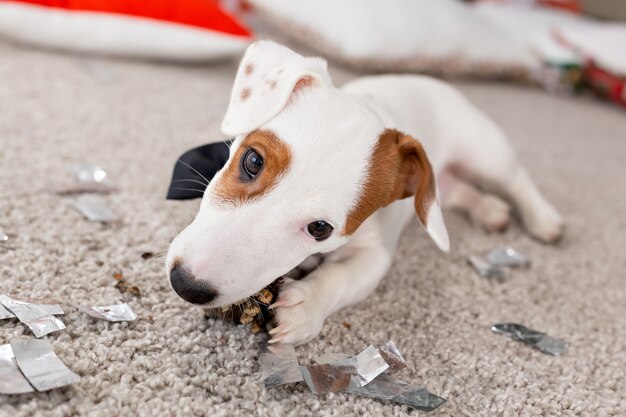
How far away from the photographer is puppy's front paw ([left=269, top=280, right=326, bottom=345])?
1010mm

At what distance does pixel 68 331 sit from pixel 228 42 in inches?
67.9

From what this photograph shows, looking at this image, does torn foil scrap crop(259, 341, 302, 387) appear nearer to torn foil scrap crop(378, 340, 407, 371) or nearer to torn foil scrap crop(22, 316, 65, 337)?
torn foil scrap crop(378, 340, 407, 371)

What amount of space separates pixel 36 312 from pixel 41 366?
137 mm

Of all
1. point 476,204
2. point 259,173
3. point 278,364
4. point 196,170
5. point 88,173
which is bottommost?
point 476,204

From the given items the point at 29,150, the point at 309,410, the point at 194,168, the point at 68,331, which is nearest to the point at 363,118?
the point at 194,168

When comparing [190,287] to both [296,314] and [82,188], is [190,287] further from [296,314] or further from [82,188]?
[82,188]

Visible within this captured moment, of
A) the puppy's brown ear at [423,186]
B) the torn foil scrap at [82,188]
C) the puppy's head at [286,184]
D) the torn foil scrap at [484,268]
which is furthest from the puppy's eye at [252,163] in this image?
the torn foil scrap at [484,268]

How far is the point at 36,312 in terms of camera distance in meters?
0.96

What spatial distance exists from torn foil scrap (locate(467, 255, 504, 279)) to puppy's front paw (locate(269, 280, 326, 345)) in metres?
0.59

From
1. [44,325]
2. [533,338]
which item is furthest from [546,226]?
[44,325]

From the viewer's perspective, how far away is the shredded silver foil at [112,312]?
39.2 inches

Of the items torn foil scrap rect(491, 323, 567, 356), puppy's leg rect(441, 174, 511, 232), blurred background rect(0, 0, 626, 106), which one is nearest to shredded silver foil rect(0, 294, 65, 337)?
torn foil scrap rect(491, 323, 567, 356)

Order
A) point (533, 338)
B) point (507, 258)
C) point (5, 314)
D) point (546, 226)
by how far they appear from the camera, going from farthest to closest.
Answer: point (546, 226)
point (507, 258)
point (533, 338)
point (5, 314)

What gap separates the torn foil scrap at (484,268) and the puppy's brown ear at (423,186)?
39 cm
